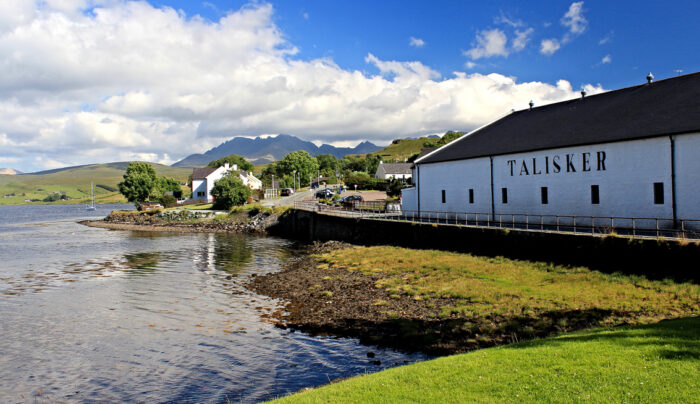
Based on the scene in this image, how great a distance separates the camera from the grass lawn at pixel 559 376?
7273mm

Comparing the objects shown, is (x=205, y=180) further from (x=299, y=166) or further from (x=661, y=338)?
(x=661, y=338)

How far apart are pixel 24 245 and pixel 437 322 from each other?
55996 mm

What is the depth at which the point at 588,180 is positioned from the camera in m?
29.3

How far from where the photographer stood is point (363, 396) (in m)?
8.12

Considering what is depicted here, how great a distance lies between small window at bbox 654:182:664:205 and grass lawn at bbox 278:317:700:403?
18.2 m

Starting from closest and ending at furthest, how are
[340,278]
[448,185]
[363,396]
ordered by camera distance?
[363,396] → [340,278] → [448,185]

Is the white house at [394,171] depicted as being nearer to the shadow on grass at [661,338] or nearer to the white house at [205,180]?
the white house at [205,180]

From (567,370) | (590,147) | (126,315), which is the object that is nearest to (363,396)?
(567,370)

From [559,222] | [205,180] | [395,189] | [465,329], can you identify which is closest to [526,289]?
[465,329]

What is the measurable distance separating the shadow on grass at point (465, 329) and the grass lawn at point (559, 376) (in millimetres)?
4285

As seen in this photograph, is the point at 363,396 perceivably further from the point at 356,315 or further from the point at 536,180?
the point at 536,180

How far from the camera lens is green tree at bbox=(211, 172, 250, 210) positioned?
8162cm

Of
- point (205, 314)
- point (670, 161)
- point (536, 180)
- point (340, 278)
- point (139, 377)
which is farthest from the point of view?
point (536, 180)

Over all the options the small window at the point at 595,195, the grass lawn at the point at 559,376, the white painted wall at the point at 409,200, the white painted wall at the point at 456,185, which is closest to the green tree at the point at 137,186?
the white painted wall at the point at 409,200
